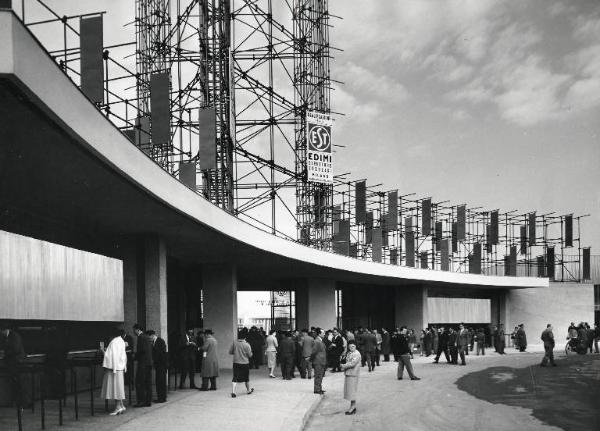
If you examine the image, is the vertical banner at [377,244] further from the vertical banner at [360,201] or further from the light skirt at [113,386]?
the light skirt at [113,386]

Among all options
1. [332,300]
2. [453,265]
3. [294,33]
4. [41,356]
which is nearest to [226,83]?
[294,33]

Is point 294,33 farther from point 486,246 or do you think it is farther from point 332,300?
point 486,246

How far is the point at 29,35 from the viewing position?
7.58 meters

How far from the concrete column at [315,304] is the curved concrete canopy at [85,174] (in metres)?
8.56

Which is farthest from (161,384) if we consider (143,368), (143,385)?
(143,368)

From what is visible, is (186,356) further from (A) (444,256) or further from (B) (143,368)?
(A) (444,256)

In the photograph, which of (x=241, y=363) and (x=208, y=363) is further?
(x=208, y=363)

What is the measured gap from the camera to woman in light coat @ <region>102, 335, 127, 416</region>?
12.7 metres

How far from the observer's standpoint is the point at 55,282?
1409 cm

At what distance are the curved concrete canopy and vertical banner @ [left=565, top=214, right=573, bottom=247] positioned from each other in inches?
1223

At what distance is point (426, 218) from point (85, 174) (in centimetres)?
3333

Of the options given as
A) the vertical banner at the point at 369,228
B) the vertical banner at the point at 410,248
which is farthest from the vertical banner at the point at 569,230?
the vertical banner at the point at 369,228

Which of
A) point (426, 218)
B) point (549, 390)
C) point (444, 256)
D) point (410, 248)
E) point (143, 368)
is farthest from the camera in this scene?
point (426, 218)

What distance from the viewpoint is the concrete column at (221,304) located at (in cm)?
2489
